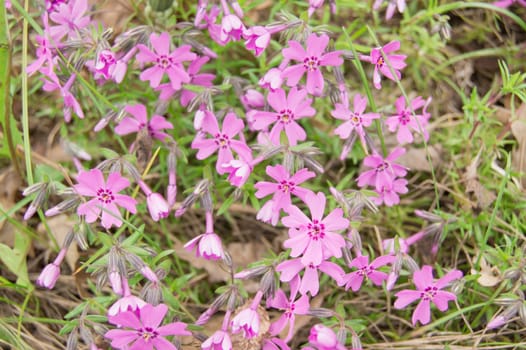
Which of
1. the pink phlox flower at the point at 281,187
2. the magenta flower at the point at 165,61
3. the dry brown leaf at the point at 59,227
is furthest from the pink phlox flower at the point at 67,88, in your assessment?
the pink phlox flower at the point at 281,187

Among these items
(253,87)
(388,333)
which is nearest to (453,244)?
(388,333)

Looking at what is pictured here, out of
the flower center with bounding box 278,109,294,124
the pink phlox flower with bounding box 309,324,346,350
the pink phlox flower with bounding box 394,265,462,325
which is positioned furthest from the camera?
the flower center with bounding box 278,109,294,124

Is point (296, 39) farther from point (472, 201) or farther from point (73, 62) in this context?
point (472, 201)

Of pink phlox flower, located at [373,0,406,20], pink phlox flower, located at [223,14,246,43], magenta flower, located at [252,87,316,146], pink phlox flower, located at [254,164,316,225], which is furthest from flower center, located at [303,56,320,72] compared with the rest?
pink phlox flower, located at [373,0,406,20]

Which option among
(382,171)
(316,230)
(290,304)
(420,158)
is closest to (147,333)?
(290,304)

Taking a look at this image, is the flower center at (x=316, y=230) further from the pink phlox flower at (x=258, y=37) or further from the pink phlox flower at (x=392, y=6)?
the pink phlox flower at (x=392, y=6)

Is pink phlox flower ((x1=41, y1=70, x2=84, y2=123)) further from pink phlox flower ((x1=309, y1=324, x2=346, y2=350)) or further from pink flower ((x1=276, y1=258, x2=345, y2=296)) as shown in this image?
pink phlox flower ((x1=309, y1=324, x2=346, y2=350))
